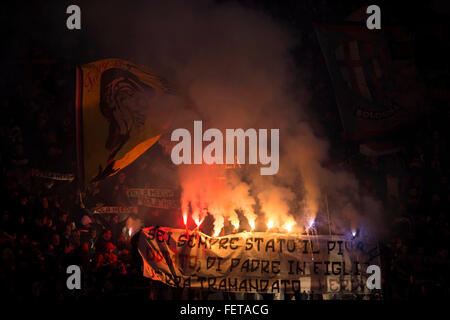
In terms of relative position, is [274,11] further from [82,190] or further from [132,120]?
[82,190]

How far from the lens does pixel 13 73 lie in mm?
7316

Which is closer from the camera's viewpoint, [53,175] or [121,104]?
[121,104]

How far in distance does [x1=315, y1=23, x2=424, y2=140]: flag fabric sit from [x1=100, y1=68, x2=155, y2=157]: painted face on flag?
318cm

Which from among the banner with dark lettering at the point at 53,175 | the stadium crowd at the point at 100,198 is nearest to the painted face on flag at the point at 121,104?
the stadium crowd at the point at 100,198

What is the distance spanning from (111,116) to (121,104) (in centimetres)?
25

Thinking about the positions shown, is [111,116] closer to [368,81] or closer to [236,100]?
[236,100]

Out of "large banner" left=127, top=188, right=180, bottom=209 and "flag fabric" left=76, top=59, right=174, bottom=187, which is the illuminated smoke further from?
"flag fabric" left=76, top=59, right=174, bottom=187

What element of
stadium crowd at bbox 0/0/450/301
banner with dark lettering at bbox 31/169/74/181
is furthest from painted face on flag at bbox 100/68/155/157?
banner with dark lettering at bbox 31/169/74/181

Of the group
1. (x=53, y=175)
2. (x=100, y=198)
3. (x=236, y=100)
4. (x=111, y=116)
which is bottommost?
(x=100, y=198)

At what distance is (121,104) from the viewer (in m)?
6.54

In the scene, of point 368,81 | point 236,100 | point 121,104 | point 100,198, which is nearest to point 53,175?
point 100,198

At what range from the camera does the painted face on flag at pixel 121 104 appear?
21.1ft

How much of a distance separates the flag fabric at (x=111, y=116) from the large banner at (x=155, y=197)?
0.70 m

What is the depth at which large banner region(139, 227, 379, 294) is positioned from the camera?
5.27 m
